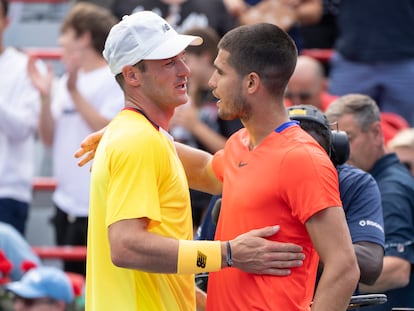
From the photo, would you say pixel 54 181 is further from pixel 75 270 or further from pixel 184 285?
pixel 184 285

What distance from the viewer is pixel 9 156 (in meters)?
8.34

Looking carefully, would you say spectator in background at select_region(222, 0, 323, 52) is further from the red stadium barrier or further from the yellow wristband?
the yellow wristband

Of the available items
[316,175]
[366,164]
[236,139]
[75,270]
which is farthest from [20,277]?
[316,175]

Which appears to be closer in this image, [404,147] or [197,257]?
[197,257]

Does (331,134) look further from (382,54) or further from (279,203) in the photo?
(382,54)

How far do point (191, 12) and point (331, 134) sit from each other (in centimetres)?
434

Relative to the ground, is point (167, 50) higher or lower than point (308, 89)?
higher

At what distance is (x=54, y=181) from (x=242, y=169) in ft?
15.9

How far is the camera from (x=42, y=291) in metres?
6.96

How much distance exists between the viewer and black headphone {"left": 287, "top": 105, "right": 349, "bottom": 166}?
4820 mm

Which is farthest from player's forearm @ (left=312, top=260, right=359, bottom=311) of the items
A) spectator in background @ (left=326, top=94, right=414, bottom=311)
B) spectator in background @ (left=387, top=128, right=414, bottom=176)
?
spectator in background @ (left=387, top=128, right=414, bottom=176)

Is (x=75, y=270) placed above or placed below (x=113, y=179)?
below

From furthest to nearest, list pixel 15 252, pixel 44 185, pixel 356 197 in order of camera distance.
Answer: pixel 44 185, pixel 15 252, pixel 356 197

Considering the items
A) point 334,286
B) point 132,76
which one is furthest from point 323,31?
point 334,286
